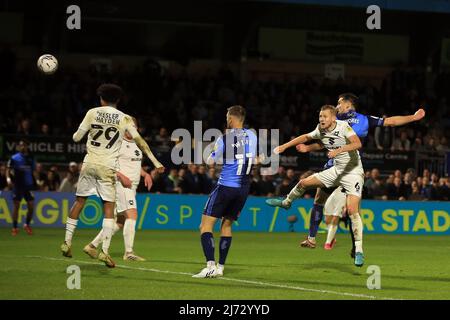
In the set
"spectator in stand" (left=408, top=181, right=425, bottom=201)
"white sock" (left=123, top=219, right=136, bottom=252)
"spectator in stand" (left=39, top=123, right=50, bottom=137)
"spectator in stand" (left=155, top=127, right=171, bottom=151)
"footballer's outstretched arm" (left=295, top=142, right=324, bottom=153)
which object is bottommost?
"spectator in stand" (left=408, top=181, right=425, bottom=201)

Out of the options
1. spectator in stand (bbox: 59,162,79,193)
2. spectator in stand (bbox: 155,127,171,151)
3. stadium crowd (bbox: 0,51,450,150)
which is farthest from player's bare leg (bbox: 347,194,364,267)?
stadium crowd (bbox: 0,51,450,150)

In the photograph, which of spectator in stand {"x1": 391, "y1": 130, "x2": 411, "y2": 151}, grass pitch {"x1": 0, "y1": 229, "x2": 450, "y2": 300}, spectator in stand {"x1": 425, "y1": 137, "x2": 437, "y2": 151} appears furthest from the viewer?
spectator in stand {"x1": 391, "y1": 130, "x2": 411, "y2": 151}

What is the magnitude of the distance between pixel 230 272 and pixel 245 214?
1368 cm

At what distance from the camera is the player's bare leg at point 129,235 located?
16156 millimetres

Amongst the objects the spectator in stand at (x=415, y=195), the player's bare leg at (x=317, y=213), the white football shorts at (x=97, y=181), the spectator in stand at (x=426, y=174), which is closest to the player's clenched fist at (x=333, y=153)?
the player's bare leg at (x=317, y=213)

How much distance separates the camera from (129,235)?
53.5ft

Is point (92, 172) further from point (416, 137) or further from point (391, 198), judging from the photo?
point (416, 137)

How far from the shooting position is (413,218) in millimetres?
28953

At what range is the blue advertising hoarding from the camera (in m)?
26.6

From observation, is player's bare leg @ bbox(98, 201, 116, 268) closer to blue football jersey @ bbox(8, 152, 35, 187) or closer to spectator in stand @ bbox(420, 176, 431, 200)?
blue football jersey @ bbox(8, 152, 35, 187)

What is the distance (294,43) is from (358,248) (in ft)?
82.7

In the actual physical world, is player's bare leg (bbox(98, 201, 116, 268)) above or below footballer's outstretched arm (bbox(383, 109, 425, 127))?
below

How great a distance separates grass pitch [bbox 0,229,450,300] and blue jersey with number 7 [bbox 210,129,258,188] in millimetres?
1356
